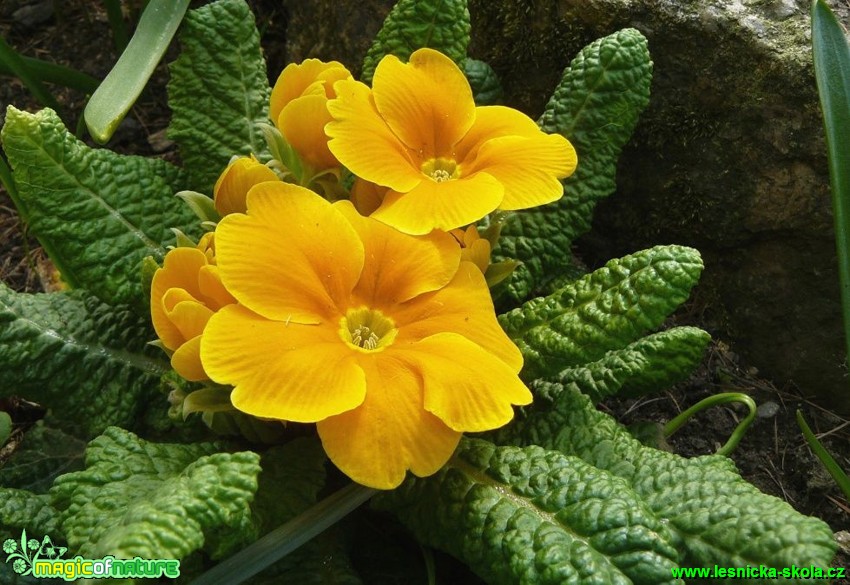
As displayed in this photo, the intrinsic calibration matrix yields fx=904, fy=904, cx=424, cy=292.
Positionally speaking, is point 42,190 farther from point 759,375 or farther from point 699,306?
point 759,375

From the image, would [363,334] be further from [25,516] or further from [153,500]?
[25,516]

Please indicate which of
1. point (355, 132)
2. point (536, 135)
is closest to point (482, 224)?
point (536, 135)

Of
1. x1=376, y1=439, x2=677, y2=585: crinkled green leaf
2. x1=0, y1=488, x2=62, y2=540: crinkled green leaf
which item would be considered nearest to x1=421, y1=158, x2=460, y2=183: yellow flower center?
x1=376, y1=439, x2=677, y2=585: crinkled green leaf

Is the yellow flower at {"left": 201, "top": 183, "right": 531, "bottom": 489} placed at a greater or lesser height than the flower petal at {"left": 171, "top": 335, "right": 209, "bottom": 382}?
greater

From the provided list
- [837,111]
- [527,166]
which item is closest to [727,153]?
[837,111]

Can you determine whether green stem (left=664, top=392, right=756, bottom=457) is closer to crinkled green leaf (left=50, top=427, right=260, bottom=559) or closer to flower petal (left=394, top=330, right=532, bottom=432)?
flower petal (left=394, top=330, right=532, bottom=432)

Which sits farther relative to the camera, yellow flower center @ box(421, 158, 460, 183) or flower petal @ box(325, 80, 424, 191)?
→ yellow flower center @ box(421, 158, 460, 183)

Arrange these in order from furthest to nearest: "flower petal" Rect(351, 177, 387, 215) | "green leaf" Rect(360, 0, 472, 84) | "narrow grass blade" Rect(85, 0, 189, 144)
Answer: "green leaf" Rect(360, 0, 472, 84) → "narrow grass blade" Rect(85, 0, 189, 144) → "flower petal" Rect(351, 177, 387, 215)
